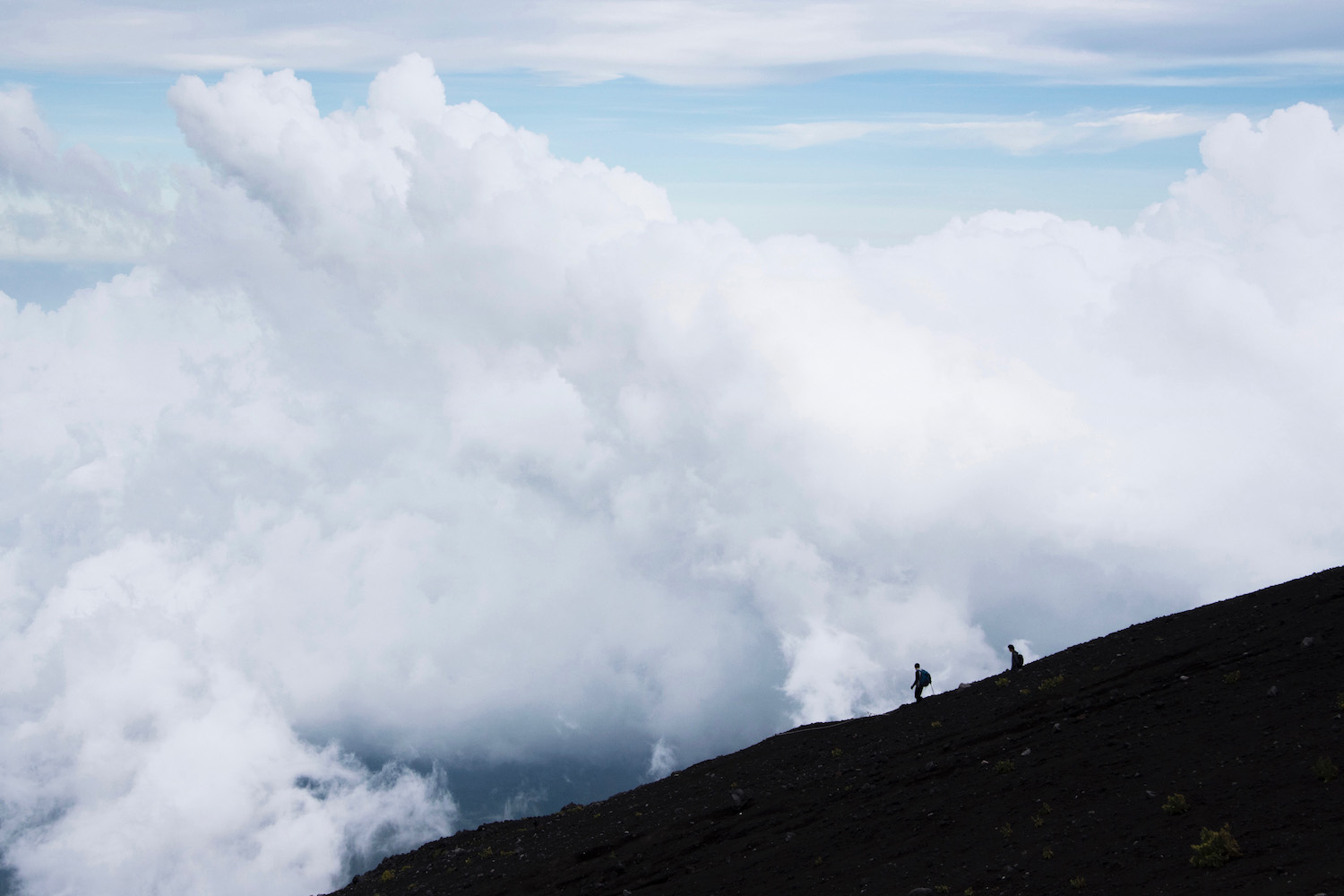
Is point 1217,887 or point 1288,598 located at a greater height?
point 1288,598

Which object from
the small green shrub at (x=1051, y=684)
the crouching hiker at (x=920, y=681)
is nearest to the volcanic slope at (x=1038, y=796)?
the small green shrub at (x=1051, y=684)

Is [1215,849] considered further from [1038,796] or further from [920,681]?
[920,681]

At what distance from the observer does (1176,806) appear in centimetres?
2069

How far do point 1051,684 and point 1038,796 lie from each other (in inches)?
440

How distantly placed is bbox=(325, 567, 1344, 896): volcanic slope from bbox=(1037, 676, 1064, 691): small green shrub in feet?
0.51

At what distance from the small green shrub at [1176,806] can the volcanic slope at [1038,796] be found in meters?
0.05

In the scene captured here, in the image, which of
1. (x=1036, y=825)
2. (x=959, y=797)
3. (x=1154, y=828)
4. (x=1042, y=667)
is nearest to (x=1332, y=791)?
(x=1154, y=828)

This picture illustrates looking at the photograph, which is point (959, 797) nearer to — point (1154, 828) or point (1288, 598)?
point (1154, 828)

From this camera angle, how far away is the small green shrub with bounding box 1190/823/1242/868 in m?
17.8

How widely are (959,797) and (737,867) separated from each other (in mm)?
6949

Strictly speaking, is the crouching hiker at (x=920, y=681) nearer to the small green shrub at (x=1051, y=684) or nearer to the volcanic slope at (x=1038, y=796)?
the volcanic slope at (x=1038, y=796)

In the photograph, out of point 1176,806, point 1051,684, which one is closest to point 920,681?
point 1051,684

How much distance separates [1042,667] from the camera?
3975 cm

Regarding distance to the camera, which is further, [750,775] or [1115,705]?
[750,775]
